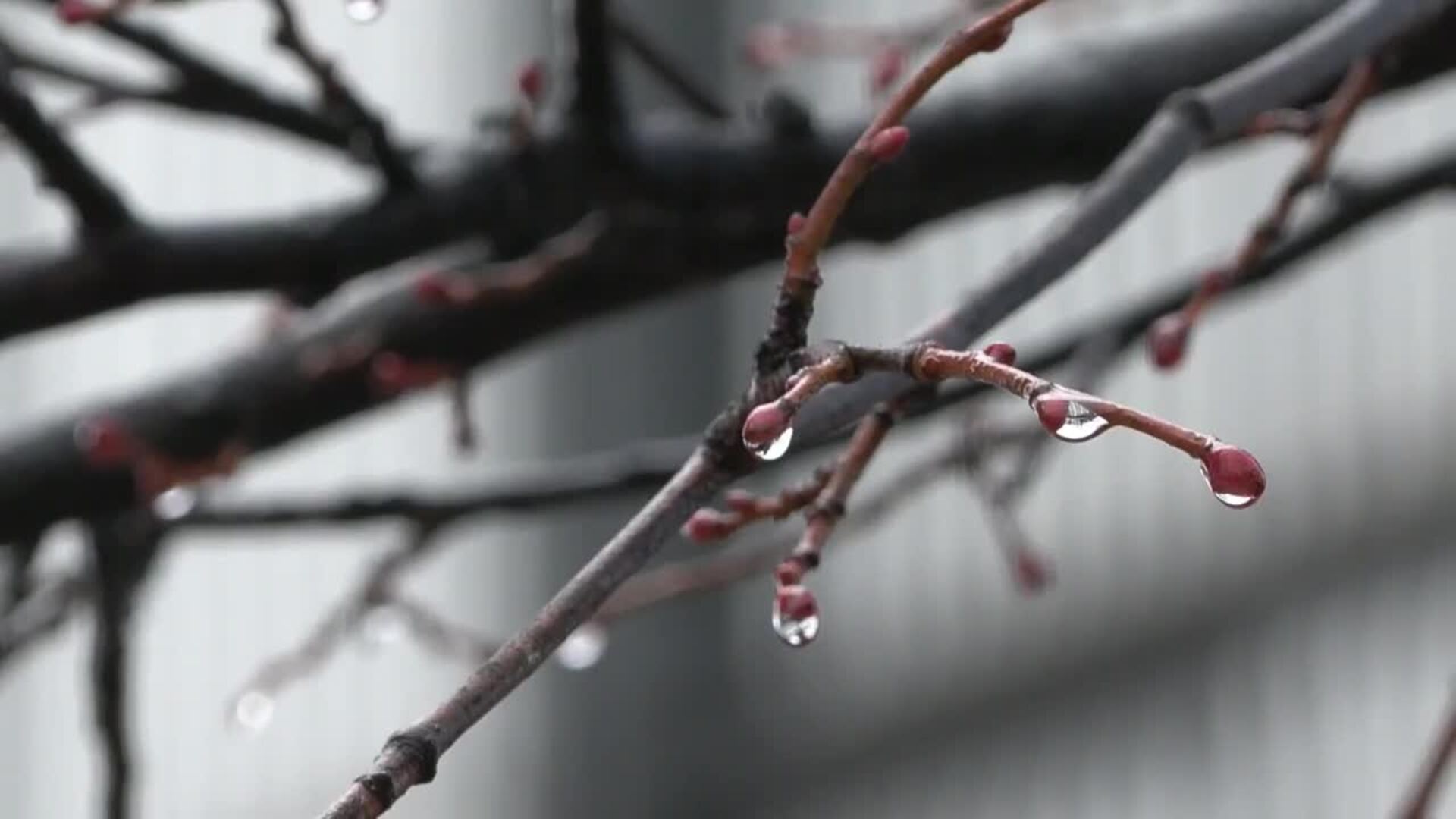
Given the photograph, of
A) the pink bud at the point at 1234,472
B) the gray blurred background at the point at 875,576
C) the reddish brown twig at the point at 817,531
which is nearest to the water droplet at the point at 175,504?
the reddish brown twig at the point at 817,531

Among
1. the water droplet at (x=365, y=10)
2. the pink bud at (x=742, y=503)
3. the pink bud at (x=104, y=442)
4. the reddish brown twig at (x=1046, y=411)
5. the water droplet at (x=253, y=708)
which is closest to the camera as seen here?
the reddish brown twig at (x=1046, y=411)

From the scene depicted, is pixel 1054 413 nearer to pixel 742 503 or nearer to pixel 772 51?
pixel 742 503

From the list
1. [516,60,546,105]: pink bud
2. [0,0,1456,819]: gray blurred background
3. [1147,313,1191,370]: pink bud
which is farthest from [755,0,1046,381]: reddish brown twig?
[0,0,1456,819]: gray blurred background

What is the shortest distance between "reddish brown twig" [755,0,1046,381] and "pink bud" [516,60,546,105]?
0.22m

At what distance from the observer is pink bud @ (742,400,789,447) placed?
0.28m

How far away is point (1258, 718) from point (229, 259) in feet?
4.10

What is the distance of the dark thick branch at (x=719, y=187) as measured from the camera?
0.58 m

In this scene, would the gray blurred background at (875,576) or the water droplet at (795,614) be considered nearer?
the water droplet at (795,614)

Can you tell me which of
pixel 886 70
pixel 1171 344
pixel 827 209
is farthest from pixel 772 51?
pixel 827 209

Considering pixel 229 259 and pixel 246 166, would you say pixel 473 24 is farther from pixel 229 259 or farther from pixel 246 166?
pixel 229 259

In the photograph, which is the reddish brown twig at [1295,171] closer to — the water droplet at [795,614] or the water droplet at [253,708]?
the water droplet at [795,614]

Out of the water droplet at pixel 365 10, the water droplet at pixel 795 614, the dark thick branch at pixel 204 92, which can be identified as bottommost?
the water droplet at pixel 795 614

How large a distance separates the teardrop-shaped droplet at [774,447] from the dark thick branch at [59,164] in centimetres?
30

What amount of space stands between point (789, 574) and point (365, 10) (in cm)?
19
